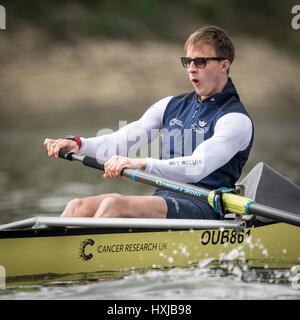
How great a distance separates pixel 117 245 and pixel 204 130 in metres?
1.02

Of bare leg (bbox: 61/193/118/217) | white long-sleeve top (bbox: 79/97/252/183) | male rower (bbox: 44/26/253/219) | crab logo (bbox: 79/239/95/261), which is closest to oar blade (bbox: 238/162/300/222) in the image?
male rower (bbox: 44/26/253/219)

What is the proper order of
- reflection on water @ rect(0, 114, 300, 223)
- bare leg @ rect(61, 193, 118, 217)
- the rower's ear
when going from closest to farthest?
bare leg @ rect(61, 193, 118, 217) → the rower's ear → reflection on water @ rect(0, 114, 300, 223)

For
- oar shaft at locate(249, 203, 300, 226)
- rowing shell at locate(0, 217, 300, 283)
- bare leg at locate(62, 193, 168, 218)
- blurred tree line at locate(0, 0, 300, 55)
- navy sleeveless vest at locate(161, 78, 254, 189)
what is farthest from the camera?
blurred tree line at locate(0, 0, 300, 55)

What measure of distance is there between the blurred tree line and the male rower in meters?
14.0

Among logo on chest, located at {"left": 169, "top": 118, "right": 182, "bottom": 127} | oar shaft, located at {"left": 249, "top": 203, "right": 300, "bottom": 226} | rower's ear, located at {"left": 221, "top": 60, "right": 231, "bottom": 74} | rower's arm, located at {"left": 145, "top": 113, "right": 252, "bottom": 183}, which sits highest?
rower's ear, located at {"left": 221, "top": 60, "right": 231, "bottom": 74}

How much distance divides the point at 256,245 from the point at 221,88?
3.74ft

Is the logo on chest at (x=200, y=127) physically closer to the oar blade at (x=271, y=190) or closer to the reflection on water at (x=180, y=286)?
the oar blade at (x=271, y=190)

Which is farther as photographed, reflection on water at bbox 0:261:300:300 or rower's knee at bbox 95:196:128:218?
rower's knee at bbox 95:196:128:218

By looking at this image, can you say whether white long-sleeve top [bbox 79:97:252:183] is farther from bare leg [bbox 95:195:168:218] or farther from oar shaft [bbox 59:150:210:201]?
bare leg [bbox 95:195:168:218]

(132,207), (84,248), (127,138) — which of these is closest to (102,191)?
(127,138)

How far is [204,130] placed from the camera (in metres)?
4.47

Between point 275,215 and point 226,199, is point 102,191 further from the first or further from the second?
point 275,215

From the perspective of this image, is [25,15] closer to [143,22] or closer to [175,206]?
[143,22]

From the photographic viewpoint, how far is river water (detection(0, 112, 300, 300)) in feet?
13.2
